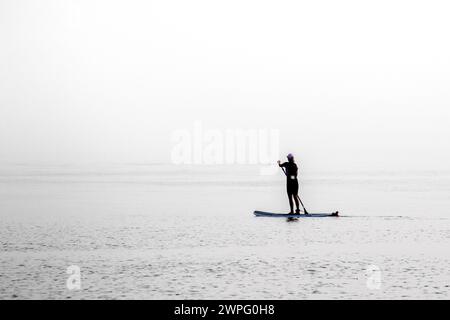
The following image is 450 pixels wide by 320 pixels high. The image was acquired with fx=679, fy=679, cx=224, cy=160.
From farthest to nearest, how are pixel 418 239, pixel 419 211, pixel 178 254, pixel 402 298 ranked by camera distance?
pixel 419 211 → pixel 418 239 → pixel 178 254 → pixel 402 298

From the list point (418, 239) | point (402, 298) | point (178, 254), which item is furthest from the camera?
point (418, 239)

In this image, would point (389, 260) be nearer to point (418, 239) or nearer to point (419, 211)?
point (418, 239)

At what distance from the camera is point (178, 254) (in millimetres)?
16812

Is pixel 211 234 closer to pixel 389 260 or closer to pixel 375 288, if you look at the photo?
pixel 389 260

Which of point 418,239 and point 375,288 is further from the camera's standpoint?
point 418,239

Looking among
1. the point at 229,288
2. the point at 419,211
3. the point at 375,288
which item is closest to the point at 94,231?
the point at 229,288

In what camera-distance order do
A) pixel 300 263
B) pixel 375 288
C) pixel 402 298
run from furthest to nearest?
pixel 300 263, pixel 375 288, pixel 402 298

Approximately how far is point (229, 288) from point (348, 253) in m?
5.29
